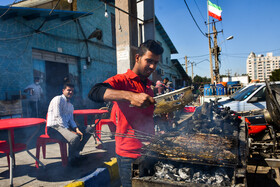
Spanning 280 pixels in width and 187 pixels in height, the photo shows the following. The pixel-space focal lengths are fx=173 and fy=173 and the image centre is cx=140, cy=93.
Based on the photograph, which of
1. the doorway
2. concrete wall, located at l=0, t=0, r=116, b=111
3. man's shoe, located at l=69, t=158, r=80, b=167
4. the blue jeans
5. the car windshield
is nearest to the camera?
the blue jeans

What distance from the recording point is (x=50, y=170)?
149 inches

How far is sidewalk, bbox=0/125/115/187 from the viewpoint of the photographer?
3.29 m

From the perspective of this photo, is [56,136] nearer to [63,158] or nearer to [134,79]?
[63,158]

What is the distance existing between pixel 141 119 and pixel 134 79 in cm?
50

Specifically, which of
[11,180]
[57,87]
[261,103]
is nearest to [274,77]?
[261,103]

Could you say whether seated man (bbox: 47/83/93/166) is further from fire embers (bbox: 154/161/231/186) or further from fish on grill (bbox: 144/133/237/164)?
fire embers (bbox: 154/161/231/186)

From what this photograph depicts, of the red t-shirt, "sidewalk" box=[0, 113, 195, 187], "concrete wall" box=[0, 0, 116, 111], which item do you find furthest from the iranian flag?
the red t-shirt

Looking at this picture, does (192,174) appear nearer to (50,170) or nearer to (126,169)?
(126,169)

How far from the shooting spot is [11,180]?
10.3 ft

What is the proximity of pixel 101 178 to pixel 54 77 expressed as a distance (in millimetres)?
8823

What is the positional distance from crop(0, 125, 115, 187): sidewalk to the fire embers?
1.62 metres

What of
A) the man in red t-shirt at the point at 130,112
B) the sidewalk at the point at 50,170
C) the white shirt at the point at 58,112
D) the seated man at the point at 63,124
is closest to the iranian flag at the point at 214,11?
the sidewalk at the point at 50,170

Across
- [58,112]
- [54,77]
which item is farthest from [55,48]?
[58,112]

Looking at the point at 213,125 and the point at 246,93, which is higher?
the point at 246,93
